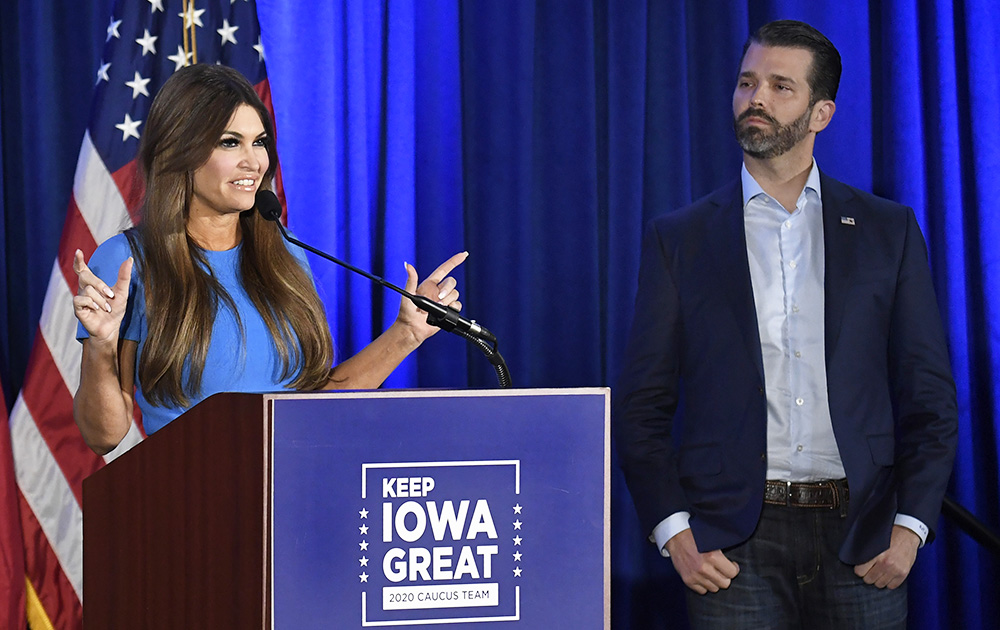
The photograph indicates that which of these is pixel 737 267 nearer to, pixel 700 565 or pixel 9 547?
pixel 700 565

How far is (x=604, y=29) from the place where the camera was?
3031mm

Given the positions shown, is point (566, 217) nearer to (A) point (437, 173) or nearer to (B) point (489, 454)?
(A) point (437, 173)

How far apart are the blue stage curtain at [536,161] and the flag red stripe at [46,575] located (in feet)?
1.51

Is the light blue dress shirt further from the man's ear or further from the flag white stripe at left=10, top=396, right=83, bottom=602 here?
the flag white stripe at left=10, top=396, right=83, bottom=602

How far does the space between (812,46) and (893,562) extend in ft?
3.65

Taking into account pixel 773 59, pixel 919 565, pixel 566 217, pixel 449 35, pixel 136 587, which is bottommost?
pixel 919 565

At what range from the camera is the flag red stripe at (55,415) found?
2621 mm

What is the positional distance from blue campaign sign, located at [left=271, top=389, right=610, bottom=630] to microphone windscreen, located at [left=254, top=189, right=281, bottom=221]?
1.92ft

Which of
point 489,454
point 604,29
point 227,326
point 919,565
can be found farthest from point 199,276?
point 919,565

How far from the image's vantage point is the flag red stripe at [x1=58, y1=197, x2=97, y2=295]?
104 inches

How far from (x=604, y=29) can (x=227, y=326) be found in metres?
1.73

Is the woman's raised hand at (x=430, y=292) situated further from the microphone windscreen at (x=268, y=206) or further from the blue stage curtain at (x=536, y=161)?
the blue stage curtain at (x=536, y=161)

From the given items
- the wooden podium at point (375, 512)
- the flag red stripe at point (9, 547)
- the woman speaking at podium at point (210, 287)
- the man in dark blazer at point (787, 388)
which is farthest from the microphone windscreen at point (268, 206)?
the flag red stripe at point (9, 547)

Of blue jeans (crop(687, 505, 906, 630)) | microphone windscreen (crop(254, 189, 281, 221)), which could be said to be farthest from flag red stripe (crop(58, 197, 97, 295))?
blue jeans (crop(687, 505, 906, 630))
